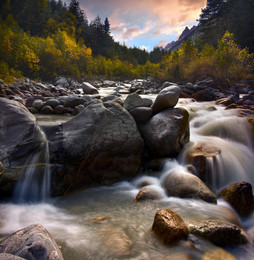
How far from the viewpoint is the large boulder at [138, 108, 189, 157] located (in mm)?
4957

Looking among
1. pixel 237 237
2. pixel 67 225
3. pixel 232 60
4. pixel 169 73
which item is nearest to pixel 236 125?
pixel 237 237

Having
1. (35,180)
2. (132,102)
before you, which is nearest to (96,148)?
(35,180)

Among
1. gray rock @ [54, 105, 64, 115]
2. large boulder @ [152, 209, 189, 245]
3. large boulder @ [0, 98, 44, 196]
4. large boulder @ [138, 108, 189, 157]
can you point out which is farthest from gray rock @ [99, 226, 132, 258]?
gray rock @ [54, 105, 64, 115]

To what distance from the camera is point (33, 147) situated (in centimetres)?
375

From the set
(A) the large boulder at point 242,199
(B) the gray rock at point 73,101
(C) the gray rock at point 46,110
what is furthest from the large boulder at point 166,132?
(C) the gray rock at point 46,110

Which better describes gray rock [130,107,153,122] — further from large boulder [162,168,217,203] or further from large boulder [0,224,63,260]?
large boulder [0,224,63,260]

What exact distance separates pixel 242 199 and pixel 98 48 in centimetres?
6754

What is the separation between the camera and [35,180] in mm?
3547

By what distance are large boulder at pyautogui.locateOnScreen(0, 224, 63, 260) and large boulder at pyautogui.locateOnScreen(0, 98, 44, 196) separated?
72.4 inches

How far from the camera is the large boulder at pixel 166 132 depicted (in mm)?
Result: 4957

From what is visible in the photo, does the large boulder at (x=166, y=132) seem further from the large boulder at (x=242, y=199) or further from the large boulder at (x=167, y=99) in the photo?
the large boulder at (x=242, y=199)

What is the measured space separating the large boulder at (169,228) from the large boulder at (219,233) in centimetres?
18

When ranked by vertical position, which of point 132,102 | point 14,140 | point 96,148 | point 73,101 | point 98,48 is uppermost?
point 98,48

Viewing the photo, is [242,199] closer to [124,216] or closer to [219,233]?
[219,233]
